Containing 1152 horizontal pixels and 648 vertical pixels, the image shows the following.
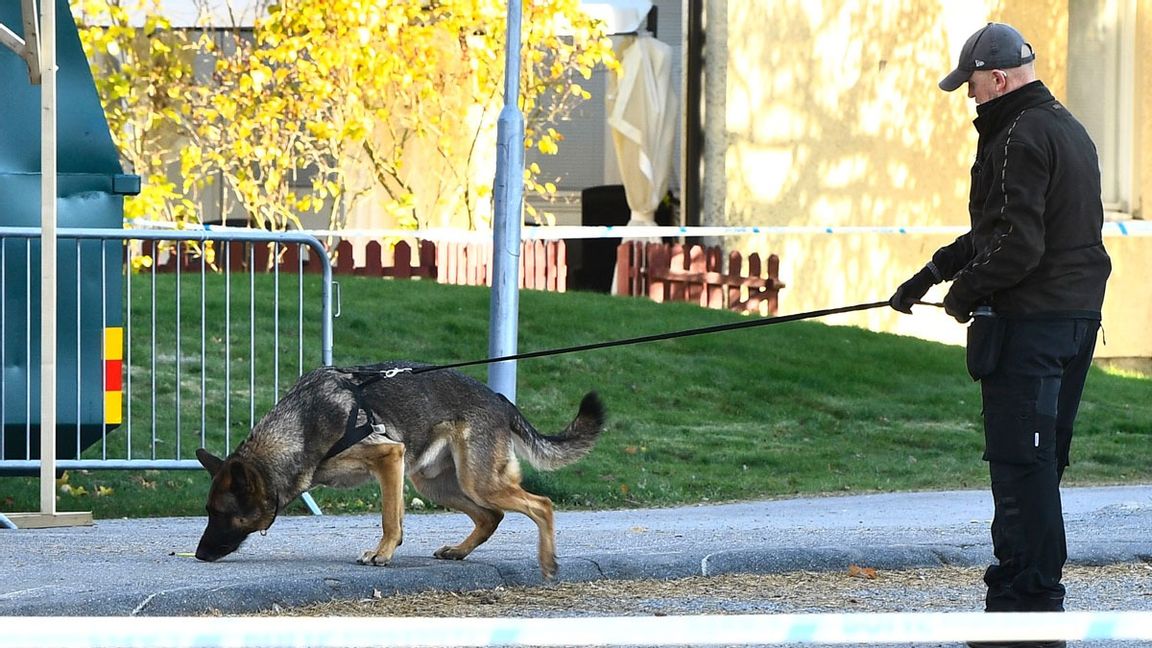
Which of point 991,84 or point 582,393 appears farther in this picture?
point 582,393

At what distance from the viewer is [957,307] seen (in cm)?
523

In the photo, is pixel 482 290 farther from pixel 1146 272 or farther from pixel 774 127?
pixel 1146 272

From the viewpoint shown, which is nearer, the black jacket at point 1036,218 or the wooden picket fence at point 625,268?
the black jacket at point 1036,218

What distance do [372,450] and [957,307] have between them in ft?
7.55

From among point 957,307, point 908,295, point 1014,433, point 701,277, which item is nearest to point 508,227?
point 908,295

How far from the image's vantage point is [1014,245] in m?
5.06

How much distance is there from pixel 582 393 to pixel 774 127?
6.20 meters

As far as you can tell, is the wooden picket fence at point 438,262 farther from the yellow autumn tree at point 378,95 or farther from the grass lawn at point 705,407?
the grass lawn at point 705,407

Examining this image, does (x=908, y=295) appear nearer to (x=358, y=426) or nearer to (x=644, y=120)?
(x=358, y=426)

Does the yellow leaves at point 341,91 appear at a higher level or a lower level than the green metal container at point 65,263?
higher

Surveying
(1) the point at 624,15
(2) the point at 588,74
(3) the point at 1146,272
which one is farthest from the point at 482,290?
(3) the point at 1146,272

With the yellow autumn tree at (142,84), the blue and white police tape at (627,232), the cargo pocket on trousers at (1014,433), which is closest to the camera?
the cargo pocket on trousers at (1014,433)

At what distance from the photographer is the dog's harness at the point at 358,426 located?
641 cm

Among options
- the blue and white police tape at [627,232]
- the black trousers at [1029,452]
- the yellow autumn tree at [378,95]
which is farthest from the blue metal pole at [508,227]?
the yellow autumn tree at [378,95]
